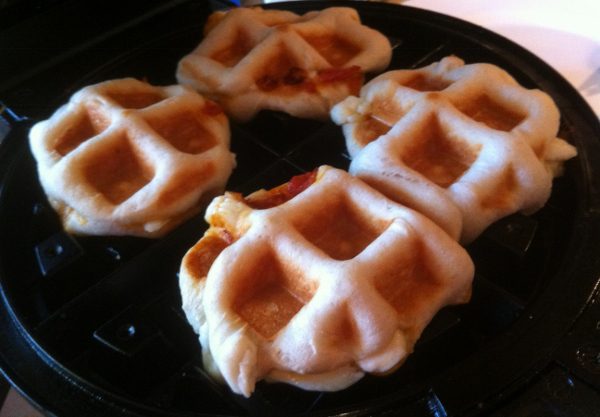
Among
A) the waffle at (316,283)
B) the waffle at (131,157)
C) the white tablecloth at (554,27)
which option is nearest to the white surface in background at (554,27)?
the white tablecloth at (554,27)

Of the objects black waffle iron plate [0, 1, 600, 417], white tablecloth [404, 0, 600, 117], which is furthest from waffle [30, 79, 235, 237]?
white tablecloth [404, 0, 600, 117]

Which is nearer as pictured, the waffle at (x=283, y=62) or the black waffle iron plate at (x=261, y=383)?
the black waffle iron plate at (x=261, y=383)

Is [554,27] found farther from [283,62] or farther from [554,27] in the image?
[283,62]

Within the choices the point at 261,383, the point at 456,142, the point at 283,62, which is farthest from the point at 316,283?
the point at 283,62

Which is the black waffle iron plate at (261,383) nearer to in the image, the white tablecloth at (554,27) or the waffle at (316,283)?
the waffle at (316,283)

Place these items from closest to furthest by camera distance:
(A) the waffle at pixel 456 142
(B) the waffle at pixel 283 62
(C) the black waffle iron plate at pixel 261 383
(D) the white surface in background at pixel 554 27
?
1. (C) the black waffle iron plate at pixel 261 383
2. (A) the waffle at pixel 456 142
3. (B) the waffle at pixel 283 62
4. (D) the white surface in background at pixel 554 27

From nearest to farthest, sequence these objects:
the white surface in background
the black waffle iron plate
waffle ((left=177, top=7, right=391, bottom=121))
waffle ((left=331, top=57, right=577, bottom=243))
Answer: the black waffle iron plate
waffle ((left=331, top=57, right=577, bottom=243))
waffle ((left=177, top=7, right=391, bottom=121))
the white surface in background

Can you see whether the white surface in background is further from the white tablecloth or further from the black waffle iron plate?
the black waffle iron plate
